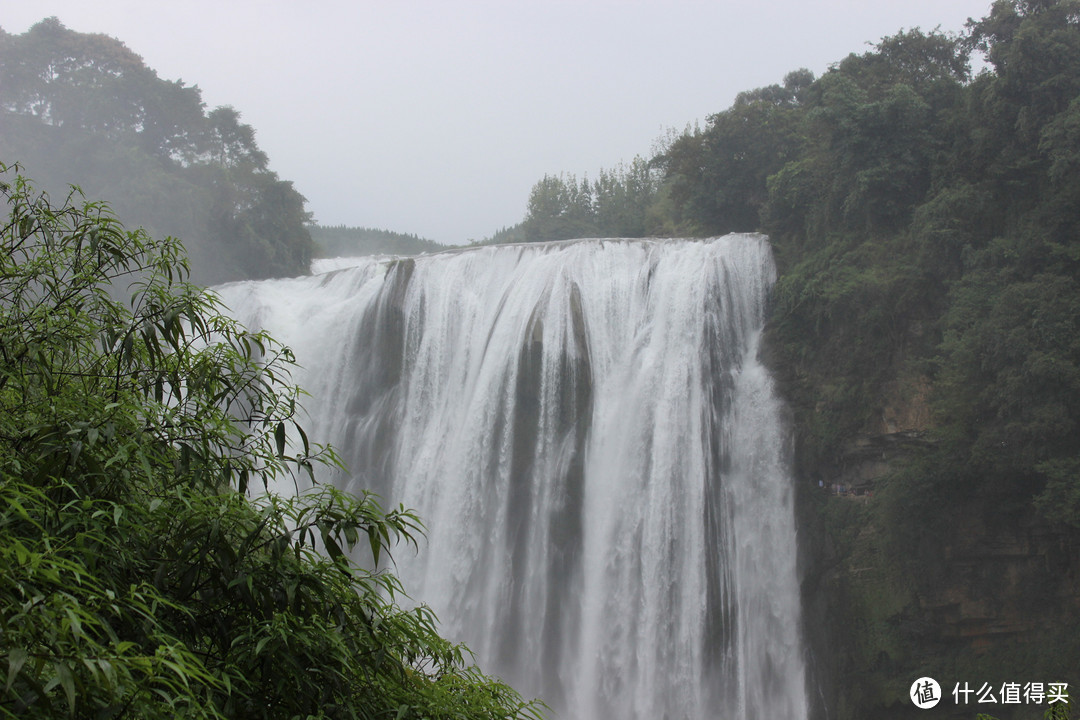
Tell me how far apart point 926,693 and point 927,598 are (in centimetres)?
162

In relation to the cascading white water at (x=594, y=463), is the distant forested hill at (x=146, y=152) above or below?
above

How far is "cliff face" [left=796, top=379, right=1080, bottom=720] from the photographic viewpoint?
15250mm

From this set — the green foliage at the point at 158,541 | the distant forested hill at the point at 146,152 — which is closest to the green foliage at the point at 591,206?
the distant forested hill at the point at 146,152

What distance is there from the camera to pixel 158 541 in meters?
3.78

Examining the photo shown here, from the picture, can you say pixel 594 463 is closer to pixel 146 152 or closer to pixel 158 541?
pixel 158 541

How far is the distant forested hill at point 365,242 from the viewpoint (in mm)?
62656

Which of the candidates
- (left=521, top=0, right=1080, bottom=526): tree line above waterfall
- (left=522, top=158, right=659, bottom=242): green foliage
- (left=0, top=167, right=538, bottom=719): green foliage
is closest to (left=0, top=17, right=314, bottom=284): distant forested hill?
(left=522, top=158, right=659, bottom=242): green foliage

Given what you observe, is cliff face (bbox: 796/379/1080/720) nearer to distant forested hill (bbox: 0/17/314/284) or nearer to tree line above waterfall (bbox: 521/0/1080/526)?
tree line above waterfall (bbox: 521/0/1080/526)

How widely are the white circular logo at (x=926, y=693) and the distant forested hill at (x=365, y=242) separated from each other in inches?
1975

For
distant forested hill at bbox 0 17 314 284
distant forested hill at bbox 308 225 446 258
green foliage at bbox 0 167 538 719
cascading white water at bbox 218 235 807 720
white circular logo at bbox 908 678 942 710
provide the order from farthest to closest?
distant forested hill at bbox 308 225 446 258
distant forested hill at bbox 0 17 314 284
cascading white water at bbox 218 235 807 720
white circular logo at bbox 908 678 942 710
green foliage at bbox 0 167 538 719

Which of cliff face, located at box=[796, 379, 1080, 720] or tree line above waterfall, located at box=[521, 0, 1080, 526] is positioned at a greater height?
tree line above waterfall, located at box=[521, 0, 1080, 526]

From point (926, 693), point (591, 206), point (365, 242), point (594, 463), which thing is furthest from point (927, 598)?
point (365, 242)

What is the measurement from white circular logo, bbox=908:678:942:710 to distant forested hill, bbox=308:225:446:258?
165 feet

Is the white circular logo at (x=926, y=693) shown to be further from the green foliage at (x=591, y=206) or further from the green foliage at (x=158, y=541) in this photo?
the green foliage at (x=591, y=206)
